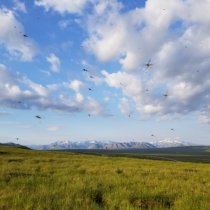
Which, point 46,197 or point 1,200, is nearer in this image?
point 1,200

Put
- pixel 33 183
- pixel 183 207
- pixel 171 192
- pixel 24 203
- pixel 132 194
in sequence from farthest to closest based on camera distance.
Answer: pixel 33 183 → pixel 171 192 → pixel 132 194 → pixel 183 207 → pixel 24 203

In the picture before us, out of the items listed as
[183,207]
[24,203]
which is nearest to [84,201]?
[24,203]

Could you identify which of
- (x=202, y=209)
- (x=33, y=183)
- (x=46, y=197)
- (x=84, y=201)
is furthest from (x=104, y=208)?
(x=33, y=183)

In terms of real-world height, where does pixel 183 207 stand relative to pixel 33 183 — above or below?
below

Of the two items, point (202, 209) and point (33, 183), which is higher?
point (33, 183)

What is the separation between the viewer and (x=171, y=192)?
14.0m

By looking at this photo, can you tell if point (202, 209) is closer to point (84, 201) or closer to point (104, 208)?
point (104, 208)

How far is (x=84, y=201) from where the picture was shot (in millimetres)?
10820

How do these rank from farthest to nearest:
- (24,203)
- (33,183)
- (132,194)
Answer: (33,183) → (132,194) → (24,203)

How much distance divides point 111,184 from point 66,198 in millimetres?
5316

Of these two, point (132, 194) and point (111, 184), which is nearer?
point (132, 194)

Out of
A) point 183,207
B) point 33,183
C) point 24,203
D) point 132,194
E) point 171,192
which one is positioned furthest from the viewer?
point 33,183

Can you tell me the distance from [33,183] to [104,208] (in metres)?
5.82

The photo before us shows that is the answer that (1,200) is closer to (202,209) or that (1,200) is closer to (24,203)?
(24,203)
